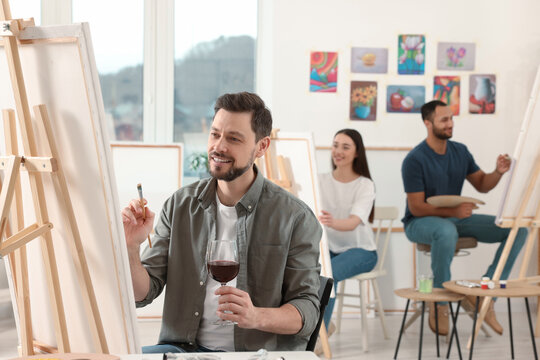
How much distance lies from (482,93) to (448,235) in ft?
4.85

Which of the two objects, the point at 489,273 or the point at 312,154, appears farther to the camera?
the point at 489,273

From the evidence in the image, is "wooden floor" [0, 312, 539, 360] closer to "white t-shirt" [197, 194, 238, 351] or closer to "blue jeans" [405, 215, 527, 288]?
"blue jeans" [405, 215, 527, 288]

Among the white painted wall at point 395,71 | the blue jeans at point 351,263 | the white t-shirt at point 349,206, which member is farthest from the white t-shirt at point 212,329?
the white painted wall at point 395,71

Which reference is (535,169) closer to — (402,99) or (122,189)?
(402,99)

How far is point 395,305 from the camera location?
5.47 m

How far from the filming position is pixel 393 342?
177 inches

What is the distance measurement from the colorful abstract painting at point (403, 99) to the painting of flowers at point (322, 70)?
1.50 feet

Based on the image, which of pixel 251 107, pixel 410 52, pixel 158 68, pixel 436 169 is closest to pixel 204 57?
pixel 158 68

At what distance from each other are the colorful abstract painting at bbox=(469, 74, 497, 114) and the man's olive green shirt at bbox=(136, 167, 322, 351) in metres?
3.75

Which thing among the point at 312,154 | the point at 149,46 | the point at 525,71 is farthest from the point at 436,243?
the point at 149,46

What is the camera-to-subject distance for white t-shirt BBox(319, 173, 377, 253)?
14.4 ft

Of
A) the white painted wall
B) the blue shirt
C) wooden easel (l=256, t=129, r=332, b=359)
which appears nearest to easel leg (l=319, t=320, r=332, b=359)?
wooden easel (l=256, t=129, r=332, b=359)

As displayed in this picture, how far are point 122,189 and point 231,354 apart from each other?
3.73 m

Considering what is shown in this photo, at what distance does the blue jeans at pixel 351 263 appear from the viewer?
4.18 metres
